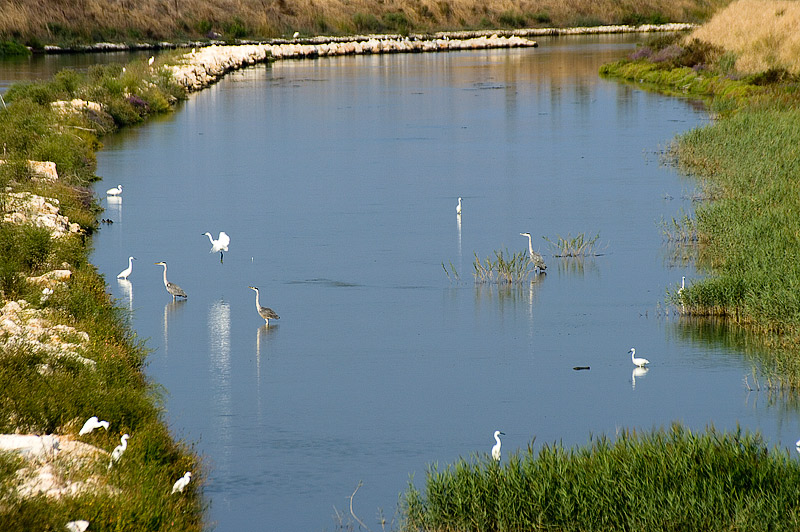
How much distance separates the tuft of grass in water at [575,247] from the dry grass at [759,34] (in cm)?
1842

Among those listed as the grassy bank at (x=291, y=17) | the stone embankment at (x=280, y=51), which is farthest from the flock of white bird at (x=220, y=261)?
the grassy bank at (x=291, y=17)

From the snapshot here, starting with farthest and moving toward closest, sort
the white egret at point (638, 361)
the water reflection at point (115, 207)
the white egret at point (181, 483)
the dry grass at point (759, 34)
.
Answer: the dry grass at point (759, 34), the water reflection at point (115, 207), the white egret at point (638, 361), the white egret at point (181, 483)

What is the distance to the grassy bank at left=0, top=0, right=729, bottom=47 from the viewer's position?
236ft

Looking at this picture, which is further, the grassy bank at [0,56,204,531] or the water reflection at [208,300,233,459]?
the water reflection at [208,300,233,459]

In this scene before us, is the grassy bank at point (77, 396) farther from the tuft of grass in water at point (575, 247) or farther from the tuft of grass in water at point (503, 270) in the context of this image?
the tuft of grass in water at point (575, 247)

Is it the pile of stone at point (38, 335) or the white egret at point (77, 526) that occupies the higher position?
the pile of stone at point (38, 335)

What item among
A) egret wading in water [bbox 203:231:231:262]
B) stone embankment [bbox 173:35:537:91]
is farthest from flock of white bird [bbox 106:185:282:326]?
stone embankment [bbox 173:35:537:91]

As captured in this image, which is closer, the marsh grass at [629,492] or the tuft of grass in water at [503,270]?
the marsh grass at [629,492]

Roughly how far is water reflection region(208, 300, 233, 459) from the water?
26 millimetres

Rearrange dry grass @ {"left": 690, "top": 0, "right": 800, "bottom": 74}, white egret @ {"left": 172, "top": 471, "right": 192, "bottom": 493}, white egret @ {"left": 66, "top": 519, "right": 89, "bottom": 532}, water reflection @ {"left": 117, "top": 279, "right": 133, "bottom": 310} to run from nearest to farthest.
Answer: white egret @ {"left": 66, "top": 519, "right": 89, "bottom": 532} < white egret @ {"left": 172, "top": 471, "right": 192, "bottom": 493} < water reflection @ {"left": 117, "top": 279, "right": 133, "bottom": 310} < dry grass @ {"left": 690, "top": 0, "right": 800, "bottom": 74}

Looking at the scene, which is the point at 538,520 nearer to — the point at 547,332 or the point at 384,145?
the point at 547,332

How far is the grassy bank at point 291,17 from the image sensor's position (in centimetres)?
7194

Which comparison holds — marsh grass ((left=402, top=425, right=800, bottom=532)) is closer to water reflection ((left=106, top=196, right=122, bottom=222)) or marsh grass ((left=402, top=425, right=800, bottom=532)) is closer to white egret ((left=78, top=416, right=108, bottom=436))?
white egret ((left=78, top=416, right=108, bottom=436))

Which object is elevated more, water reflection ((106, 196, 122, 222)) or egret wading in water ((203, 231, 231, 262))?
water reflection ((106, 196, 122, 222))
